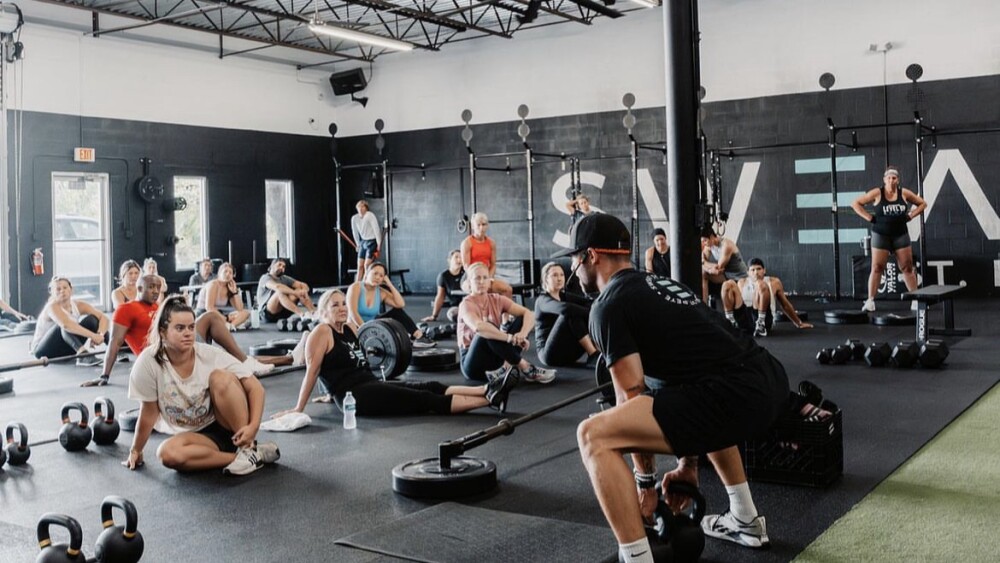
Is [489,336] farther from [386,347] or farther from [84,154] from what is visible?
[84,154]

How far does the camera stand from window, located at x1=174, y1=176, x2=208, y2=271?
1245cm

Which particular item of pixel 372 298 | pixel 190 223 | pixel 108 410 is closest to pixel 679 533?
pixel 108 410

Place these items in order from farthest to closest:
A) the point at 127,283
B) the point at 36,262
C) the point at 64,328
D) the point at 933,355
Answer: the point at 36,262 → the point at 127,283 → the point at 64,328 → the point at 933,355

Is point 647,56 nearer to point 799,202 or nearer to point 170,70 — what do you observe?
point 799,202

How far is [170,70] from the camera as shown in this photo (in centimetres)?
1238

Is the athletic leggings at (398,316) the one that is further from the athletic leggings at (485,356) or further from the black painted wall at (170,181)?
the black painted wall at (170,181)

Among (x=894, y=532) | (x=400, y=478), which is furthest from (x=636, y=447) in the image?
(x=400, y=478)

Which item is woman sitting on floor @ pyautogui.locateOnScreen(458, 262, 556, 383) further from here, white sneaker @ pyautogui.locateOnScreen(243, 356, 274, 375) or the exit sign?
the exit sign

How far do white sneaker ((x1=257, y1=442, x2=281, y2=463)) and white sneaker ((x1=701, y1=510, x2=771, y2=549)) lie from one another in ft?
6.43

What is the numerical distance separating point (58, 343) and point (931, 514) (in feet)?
20.8

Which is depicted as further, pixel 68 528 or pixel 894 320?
pixel 894 320

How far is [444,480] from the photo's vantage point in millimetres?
3320

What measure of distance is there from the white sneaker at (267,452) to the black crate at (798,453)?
1979 mm

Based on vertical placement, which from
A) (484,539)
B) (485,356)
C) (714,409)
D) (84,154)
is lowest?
(484,539)
